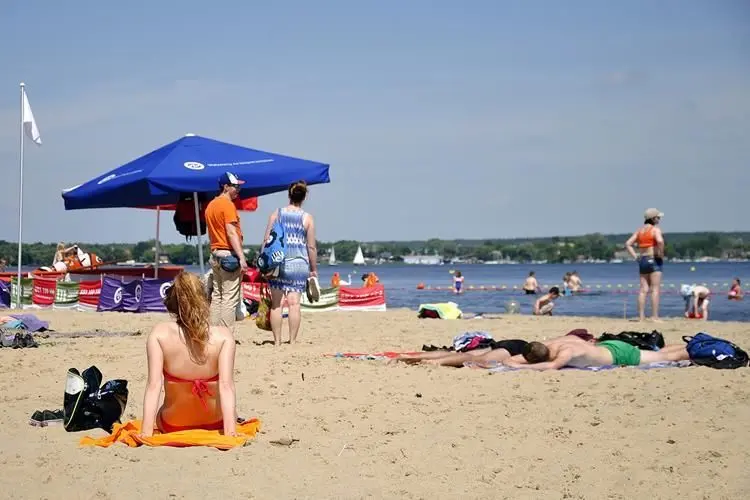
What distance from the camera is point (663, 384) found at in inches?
267

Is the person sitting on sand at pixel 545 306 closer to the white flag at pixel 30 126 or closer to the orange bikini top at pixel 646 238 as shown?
the orange bikini top at pixel 646 238

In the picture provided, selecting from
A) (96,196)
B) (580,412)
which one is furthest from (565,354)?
(96,196)

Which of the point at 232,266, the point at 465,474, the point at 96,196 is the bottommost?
the point at 465,474

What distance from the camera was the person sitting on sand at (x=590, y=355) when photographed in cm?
768

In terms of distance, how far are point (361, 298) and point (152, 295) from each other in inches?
172

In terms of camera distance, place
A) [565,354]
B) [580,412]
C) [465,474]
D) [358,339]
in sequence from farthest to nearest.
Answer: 1. [358,339]
2. [565,354]
3. [580,412]
4. [465,474]

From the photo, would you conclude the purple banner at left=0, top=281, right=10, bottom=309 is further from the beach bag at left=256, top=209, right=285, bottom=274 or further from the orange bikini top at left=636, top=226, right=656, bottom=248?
the orange bikini top at left=636, top=226, right=656, bottom=248

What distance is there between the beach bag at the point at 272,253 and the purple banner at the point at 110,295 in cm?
781

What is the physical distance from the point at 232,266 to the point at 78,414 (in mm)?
3571

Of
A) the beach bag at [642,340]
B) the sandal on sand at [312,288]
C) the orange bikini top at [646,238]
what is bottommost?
the beach bag at [642,340]

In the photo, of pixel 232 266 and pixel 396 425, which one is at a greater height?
pixel 232 266

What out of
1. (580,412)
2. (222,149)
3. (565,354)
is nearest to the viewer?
(580,412)

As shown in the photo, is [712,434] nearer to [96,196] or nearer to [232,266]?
[232,266]

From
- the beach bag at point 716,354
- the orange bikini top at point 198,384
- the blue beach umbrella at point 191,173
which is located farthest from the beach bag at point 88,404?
the blue beach umbrella at point 191,173
